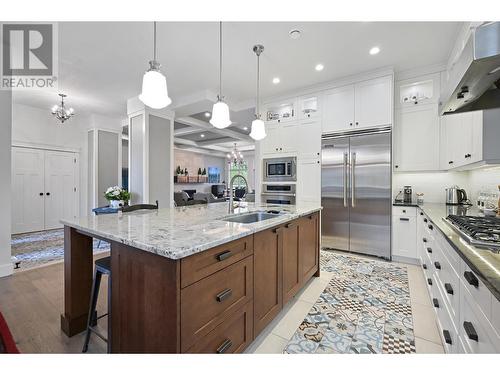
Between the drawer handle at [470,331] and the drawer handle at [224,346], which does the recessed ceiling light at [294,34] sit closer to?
the drawer handle at [470,331]

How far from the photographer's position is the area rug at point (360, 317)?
64.8 inches

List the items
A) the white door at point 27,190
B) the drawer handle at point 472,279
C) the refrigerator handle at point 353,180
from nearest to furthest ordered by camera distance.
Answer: the drawer handle at point 472,279
the refrigerator handle at point 353,180
the white door at point 27,190

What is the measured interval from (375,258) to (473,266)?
2833 millimetres

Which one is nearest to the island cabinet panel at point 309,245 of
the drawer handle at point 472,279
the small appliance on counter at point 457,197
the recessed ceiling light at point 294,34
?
the drawer handle at point 472,279

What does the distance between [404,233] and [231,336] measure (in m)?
2.96

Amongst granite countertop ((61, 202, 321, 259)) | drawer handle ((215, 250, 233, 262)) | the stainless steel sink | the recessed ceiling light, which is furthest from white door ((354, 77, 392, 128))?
drawer handle ((215, 250, 233, 262))

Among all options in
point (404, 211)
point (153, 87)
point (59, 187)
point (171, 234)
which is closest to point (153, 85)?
point (153, 87)

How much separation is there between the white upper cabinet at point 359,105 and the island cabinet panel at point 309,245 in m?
1.77

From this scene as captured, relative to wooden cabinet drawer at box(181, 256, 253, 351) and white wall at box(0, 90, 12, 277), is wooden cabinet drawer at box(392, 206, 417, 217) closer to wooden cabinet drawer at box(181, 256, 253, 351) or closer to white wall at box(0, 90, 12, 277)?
wooden cabinet drawer at box(181, 256, 253, 351)

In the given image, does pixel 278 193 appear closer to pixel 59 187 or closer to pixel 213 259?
pixel 213 259

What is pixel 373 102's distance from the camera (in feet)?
11.2

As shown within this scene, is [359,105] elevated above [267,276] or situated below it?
above

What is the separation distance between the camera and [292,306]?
7.20 feet

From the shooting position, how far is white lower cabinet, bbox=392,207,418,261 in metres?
3.16
